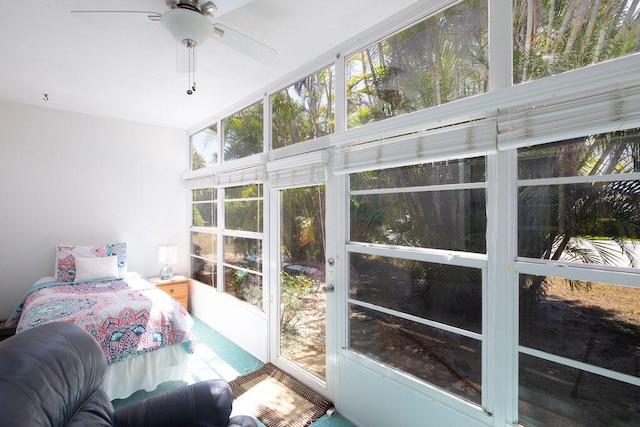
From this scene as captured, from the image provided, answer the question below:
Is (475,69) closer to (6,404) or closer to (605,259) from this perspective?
(605,259)

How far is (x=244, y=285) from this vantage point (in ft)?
11.0

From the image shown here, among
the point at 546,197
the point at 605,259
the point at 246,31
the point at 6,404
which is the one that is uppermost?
the point at 246,31

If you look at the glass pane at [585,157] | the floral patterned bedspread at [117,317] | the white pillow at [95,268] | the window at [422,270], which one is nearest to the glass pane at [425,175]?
the window at [422,270]

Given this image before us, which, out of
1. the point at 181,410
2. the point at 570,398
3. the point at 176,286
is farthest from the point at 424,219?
the point at 176,286

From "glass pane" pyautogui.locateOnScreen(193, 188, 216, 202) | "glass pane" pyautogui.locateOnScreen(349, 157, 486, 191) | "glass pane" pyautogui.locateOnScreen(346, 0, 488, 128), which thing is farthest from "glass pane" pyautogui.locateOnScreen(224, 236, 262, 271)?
"glass pane" pyautogui.locateOnScreen(346, 0, 488, 128)

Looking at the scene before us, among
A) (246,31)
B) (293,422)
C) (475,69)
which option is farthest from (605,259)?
(246,31)

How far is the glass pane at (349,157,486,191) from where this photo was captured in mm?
1577

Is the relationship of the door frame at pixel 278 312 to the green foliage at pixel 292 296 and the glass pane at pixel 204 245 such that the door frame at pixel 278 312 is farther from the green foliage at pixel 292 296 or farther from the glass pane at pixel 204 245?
the glass pane at pixel 204 245

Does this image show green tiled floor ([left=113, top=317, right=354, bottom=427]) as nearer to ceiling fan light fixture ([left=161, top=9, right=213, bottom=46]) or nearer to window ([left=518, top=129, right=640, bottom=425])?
window ([left=518, top=129, right=640, bottom=425])

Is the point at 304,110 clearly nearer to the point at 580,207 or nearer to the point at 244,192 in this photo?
the point at 244,192

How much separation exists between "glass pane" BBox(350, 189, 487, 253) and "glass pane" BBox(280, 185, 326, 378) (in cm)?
44

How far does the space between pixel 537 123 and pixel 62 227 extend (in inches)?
189

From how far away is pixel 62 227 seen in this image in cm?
369

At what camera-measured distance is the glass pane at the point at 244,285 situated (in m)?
3.16
